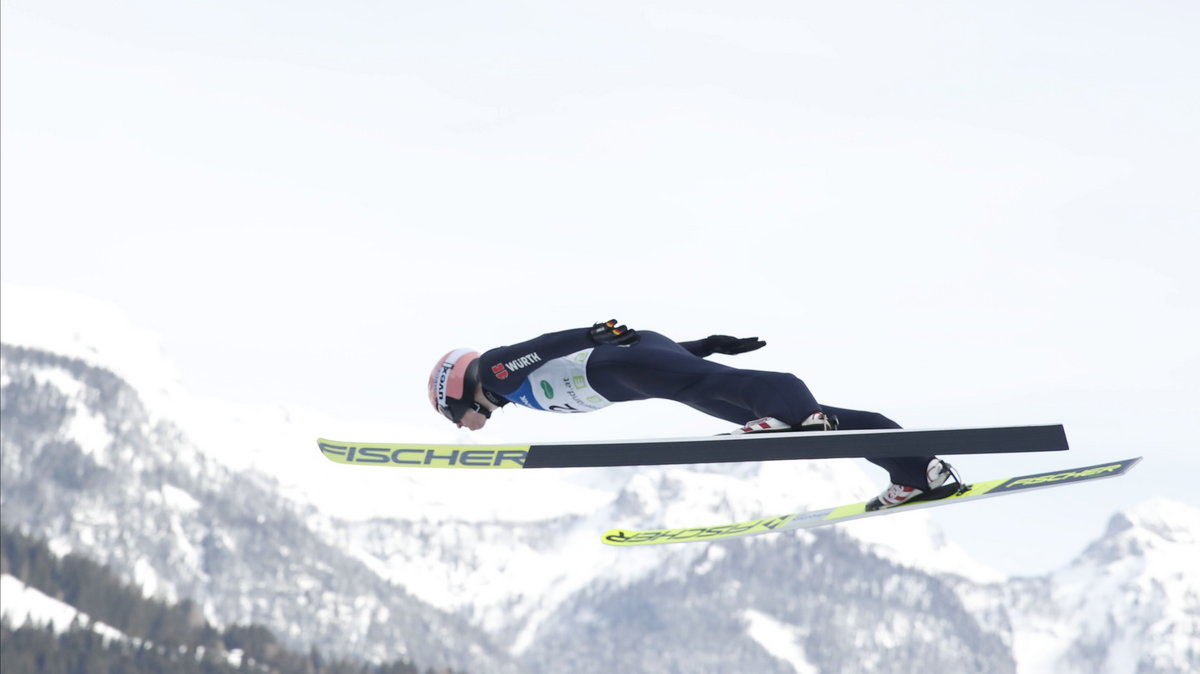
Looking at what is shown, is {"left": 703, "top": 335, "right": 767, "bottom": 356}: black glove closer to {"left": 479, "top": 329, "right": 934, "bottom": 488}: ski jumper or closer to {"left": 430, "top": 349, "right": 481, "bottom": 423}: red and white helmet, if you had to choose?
{"left": 479, "top": 329, "right": 934, "bottom": 488}: ski jumper

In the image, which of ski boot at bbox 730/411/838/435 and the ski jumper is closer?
ski boot at bbox 730/411/838/435

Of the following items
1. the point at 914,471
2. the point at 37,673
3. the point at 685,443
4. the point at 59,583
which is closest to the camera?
the point at 685,443

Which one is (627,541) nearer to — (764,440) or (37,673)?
(764,440)

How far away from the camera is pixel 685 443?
829cm

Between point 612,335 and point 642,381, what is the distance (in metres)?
0.43

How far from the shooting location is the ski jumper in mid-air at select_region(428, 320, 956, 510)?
845 cm

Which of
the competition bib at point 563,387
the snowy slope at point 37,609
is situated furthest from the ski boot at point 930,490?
the snowy slope at point 37,609

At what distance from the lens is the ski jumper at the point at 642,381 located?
8.54 meters

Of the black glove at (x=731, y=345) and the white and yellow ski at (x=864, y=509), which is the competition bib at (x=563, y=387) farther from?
the white and yellow ski at (x=864, y=509)

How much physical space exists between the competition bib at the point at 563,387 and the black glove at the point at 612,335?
0.29 m

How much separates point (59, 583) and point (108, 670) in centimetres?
2943

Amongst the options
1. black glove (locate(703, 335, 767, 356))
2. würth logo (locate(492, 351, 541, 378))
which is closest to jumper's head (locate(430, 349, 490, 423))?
würth logo (locate(492, 351, 541, 378))

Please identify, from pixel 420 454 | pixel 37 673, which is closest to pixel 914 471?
pixel 420 454

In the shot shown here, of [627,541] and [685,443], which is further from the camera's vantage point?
[627,541]
